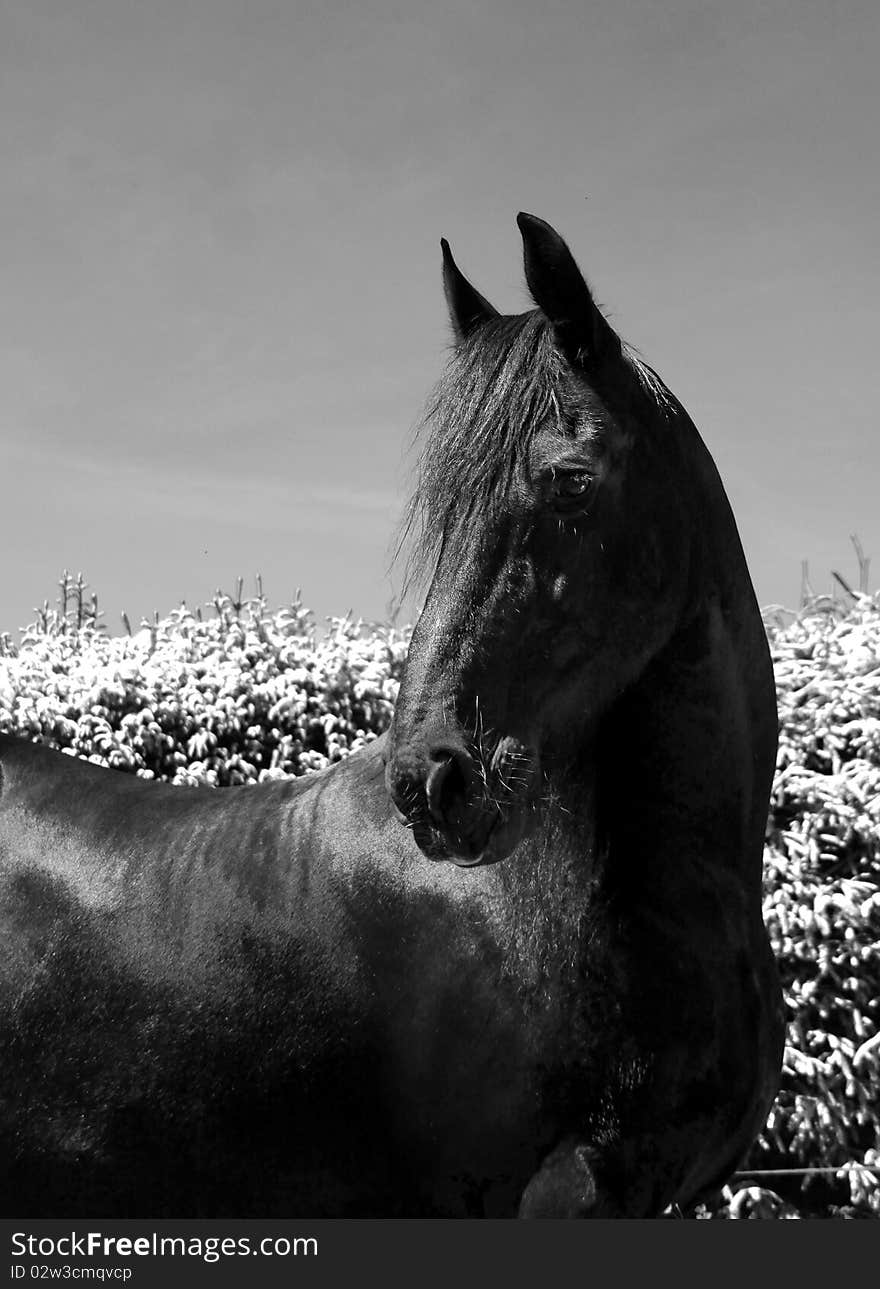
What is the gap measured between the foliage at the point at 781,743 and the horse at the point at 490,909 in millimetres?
2147

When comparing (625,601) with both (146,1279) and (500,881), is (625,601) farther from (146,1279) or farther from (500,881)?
(146,1279)

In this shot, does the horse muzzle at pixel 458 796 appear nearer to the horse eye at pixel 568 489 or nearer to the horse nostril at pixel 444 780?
the horse nostril at pixel 444 780

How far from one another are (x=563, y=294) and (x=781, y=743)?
2.95m

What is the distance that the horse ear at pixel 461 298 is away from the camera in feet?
9.29

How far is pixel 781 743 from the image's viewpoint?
193 inches

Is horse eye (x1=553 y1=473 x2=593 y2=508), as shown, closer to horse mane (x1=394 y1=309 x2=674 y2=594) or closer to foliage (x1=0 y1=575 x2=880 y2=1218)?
horse mane (x1=394 y1=309 x2=674 y2=594)

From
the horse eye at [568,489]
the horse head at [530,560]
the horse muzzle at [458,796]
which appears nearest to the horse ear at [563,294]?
the horse head at [530,560]

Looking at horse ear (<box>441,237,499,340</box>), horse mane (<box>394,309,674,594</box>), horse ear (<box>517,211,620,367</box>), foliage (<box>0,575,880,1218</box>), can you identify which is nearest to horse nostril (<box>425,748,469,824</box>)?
horse mane (<box>394,309,674,594</box>)

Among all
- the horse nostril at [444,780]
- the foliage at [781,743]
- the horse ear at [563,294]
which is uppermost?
the horse ear at [563,294]

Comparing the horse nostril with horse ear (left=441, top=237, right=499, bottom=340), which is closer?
the horse nostril

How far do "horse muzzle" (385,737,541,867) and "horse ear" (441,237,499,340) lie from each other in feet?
3.77

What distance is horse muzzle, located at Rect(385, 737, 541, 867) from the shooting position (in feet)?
6.82

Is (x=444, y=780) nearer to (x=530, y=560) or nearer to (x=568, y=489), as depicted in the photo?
(x=530, y=560)

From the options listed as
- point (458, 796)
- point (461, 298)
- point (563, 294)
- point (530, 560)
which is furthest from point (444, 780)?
point (461, 298)
